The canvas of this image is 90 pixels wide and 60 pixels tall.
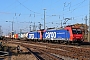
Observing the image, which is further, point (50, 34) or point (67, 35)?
point (50, 34)

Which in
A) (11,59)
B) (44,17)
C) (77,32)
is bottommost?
(11,59)

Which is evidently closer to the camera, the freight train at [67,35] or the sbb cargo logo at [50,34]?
the freight train at [67,35]

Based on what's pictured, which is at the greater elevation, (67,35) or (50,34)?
(50,34)

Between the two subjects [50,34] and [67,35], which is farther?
[50,34]

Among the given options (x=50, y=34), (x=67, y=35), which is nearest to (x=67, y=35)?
(x=67, y=35)

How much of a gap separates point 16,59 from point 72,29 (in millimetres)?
20288

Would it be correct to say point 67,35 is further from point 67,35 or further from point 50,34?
point 50,34

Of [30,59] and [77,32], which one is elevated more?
[77,32]

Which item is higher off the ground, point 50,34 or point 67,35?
point 50,34

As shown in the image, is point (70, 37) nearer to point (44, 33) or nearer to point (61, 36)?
point (61, 36)

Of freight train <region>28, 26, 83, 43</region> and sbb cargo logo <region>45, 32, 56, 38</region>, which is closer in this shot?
freight train <region>28, 26, 83, 43</region>

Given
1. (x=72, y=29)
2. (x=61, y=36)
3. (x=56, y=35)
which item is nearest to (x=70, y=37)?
(x=72, y=29)

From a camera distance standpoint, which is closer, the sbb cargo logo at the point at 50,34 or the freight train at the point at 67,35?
the freight train at the point at 67,35

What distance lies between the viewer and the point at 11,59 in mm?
16531
